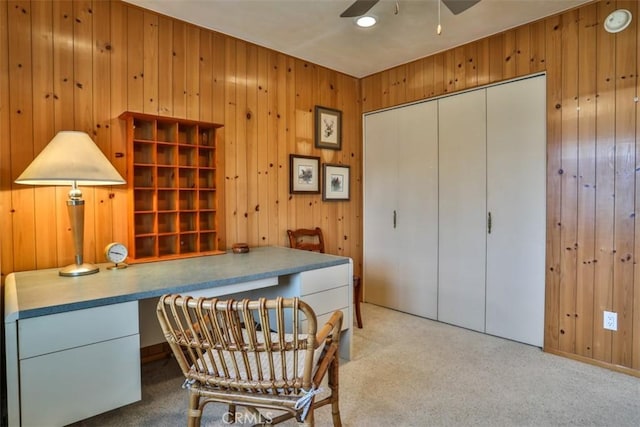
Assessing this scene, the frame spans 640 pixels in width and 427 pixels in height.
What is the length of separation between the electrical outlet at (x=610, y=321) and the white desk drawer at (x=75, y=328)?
291 cm

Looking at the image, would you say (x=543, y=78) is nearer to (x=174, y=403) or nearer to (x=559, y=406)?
(x=559, y=406)

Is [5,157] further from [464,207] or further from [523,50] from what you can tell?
[523,50]

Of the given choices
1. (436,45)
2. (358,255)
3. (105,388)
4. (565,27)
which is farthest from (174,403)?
(565,27)

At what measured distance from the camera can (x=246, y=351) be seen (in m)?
1.29

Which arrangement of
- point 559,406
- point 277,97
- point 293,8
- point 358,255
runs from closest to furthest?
point 559,406
point 293,8
point 277,97
point 358,255

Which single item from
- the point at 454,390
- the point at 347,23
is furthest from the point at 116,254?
the point at 347,23

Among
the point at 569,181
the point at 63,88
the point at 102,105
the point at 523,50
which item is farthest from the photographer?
the point at 523,50

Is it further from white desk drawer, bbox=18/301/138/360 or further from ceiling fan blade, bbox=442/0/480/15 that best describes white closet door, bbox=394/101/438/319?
white desk drawer, bbox=18/301/138/360

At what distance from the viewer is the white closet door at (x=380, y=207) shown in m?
3.79

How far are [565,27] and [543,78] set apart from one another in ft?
1.16

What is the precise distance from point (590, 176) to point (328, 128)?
2255 millimetres

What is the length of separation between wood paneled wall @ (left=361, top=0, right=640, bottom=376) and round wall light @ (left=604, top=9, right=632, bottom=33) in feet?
0.11

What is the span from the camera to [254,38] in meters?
3.02

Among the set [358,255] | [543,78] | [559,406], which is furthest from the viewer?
[358,255]
